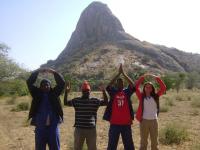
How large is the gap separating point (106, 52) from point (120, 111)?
102 meters

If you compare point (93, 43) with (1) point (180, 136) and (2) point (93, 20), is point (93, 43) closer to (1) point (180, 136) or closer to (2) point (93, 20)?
(2) point (93, 20)

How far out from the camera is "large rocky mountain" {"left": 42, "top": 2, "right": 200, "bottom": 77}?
102688mm

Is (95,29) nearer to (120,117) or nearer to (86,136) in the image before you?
(120,117)

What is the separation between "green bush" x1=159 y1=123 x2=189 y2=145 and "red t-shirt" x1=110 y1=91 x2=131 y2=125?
15.0 ft

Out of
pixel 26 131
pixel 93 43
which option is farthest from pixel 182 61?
pixel 26 131

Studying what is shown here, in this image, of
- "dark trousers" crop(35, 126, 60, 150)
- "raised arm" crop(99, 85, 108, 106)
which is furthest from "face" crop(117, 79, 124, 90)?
"dark trousers" crop(35, 126, 60, 150)

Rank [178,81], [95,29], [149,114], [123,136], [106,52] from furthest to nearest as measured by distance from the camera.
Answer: [95,29]
[106,52]
[178,81]
[149,114]
[123,136]

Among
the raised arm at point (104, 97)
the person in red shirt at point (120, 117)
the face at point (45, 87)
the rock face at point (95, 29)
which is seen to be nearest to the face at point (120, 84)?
the person in red shirt at point (120, 117)

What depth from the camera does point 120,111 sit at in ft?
30.3

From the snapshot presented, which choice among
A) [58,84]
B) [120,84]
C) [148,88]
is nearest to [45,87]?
[58,84]

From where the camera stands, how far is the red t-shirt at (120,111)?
9.22 metres

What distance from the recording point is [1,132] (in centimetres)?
1725

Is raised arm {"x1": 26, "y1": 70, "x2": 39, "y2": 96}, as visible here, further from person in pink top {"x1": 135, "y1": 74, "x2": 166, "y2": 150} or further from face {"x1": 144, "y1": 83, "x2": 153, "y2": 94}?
face {"x1": 144, "y1": 83, "x2": 153, "y2": 94}

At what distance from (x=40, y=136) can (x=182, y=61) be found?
112008mm
